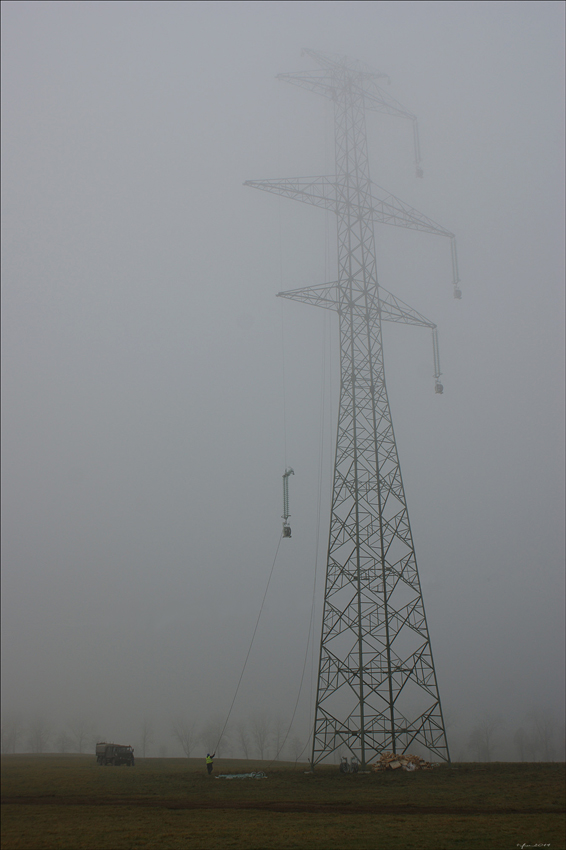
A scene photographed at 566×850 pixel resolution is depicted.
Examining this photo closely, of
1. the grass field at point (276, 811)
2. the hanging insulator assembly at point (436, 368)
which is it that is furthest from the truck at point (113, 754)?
the hanging insulator assembly at point (436, 368)

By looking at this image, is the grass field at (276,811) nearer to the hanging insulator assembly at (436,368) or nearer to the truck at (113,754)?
the truck at (113,754)

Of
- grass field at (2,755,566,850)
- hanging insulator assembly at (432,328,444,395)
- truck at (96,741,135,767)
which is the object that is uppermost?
hanging insulator assembly at (432,328,444,395)

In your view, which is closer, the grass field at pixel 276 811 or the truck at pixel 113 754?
the grass field at pixel 276 811

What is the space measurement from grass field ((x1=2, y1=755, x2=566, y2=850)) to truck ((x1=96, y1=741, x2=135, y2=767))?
27.4ft

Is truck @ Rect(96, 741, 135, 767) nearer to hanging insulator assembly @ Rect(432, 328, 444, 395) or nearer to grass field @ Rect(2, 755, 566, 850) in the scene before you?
grass field @ Rect(2, 755, 566, 850)

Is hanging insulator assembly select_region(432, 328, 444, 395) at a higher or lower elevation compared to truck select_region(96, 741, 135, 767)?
higher

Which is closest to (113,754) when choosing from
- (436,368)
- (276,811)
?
(276,811)

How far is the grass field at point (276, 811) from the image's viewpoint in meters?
17.2

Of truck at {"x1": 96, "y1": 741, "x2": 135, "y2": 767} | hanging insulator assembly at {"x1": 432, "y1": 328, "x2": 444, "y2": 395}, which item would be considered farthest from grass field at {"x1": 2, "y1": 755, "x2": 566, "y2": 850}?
hanging insulator assembly at {"x1": 432, "y1": 328, "x2": 444, "y2": 395}

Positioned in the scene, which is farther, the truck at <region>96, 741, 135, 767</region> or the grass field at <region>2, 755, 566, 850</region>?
Answer: the truck at <region>96, 741, 135, 767</region>

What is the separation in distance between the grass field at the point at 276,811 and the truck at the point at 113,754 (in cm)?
834

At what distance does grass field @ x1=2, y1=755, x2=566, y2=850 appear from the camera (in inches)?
675

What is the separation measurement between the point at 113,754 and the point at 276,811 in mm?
21629

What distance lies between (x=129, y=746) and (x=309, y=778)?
14.2 metres
